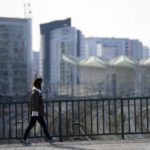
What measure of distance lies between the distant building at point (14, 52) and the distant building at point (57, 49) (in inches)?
1135

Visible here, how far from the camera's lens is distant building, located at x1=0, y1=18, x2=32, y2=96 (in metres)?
70.6

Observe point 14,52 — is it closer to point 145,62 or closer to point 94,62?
point 94,62

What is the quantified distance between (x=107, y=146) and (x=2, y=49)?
64992 millimetres

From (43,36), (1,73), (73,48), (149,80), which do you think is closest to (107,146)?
(1,73)

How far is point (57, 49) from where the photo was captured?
10900 centimetres

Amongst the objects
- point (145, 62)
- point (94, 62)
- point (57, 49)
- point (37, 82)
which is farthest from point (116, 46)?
point (37, 82)

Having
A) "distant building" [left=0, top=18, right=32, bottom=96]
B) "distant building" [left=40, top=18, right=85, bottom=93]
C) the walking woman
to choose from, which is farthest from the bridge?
"distant building" [left=40, top=18, right=85, bottom=93]

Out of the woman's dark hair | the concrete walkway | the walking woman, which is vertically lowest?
the concrete walkway

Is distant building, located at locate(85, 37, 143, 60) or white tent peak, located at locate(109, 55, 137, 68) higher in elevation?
distant building, located at locate(85, 37, 143, 60)

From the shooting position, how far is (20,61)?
73438 millimetres

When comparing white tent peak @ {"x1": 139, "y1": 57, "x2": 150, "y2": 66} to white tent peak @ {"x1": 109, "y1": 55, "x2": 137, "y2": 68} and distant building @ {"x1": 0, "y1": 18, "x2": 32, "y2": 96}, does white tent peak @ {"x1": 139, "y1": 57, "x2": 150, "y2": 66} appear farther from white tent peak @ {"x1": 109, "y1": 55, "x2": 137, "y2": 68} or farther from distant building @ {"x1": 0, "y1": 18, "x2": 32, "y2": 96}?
distant building @ {"x1": 0, "y1": 18, "x2": 32, "y2": 96}

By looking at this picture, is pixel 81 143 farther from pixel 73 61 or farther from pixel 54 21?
pixel 54 21

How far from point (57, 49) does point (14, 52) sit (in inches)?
1491

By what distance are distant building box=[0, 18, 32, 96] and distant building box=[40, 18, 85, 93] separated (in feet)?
94.6
